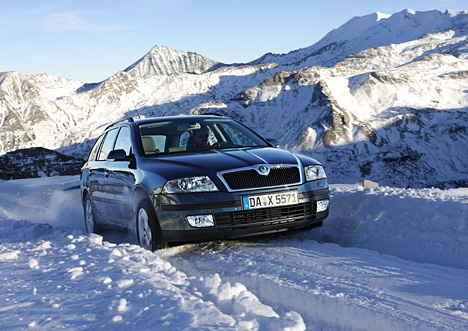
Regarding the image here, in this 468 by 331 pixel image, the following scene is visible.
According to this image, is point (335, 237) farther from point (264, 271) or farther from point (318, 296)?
point (318, 296)

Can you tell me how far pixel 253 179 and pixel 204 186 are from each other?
0.46 metres

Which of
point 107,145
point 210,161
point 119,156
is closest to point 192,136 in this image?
point 119,156

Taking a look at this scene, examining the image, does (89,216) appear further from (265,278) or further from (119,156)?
(265,278)

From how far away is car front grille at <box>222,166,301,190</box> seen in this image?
186 inches

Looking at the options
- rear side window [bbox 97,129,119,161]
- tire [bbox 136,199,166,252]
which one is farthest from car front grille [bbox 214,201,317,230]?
rear side window [bbox 97,129,119,161]

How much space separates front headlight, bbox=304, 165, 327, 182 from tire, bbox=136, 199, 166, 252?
1.57 m

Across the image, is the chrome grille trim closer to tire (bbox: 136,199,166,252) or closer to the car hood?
the car hood

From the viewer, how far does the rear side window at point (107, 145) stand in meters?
6.70

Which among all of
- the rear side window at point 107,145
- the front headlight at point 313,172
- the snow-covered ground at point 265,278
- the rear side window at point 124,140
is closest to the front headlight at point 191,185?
the snow-covered ground at point 265,278

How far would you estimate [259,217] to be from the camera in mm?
4777

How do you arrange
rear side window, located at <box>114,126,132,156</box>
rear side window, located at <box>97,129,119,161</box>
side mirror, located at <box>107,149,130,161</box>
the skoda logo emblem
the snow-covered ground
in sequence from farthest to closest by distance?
rear side window, located at <box>97,129,119,161</box> < rear side window, located at <box>114,126,132,156</box> < side mirror, located at <box>107,149,130,161</box> < the skoda logo emblem < the snow-covered ground

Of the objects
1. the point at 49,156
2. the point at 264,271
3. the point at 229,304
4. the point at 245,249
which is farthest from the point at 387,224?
the point at 49,156

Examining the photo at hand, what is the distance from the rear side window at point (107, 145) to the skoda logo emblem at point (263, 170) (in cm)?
258

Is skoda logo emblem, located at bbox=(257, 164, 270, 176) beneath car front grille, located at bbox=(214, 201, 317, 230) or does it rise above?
above
